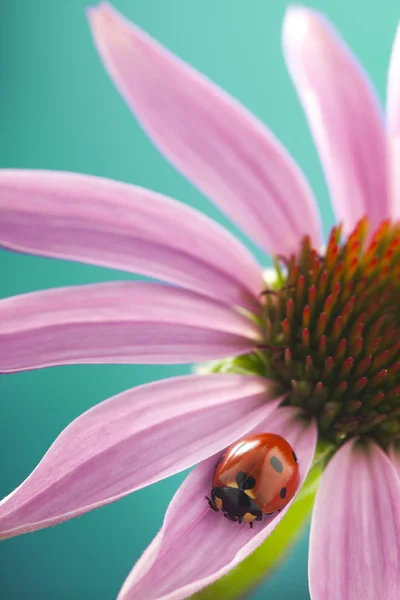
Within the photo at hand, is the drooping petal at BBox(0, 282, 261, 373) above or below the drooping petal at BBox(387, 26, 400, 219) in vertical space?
below

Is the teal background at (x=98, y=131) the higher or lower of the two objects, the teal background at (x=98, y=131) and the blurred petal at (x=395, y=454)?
the higher

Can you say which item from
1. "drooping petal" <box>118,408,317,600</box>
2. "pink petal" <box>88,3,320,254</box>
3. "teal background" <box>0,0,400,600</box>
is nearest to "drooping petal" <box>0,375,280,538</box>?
"drooping petal" <box>118,408,317,600</box>

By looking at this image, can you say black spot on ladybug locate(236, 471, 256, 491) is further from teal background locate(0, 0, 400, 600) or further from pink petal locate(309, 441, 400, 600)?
teal background locate(0, 0, 400, 600)

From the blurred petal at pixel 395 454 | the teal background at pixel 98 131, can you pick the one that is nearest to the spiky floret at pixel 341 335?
the blurred petal at pixel 395 454

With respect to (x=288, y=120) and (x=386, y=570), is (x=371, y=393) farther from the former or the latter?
(x=288, y=120)

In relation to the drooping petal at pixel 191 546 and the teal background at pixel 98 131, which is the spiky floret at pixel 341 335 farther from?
the teal background at pixel 98 131

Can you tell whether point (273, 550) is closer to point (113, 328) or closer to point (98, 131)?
point (113, 328)
